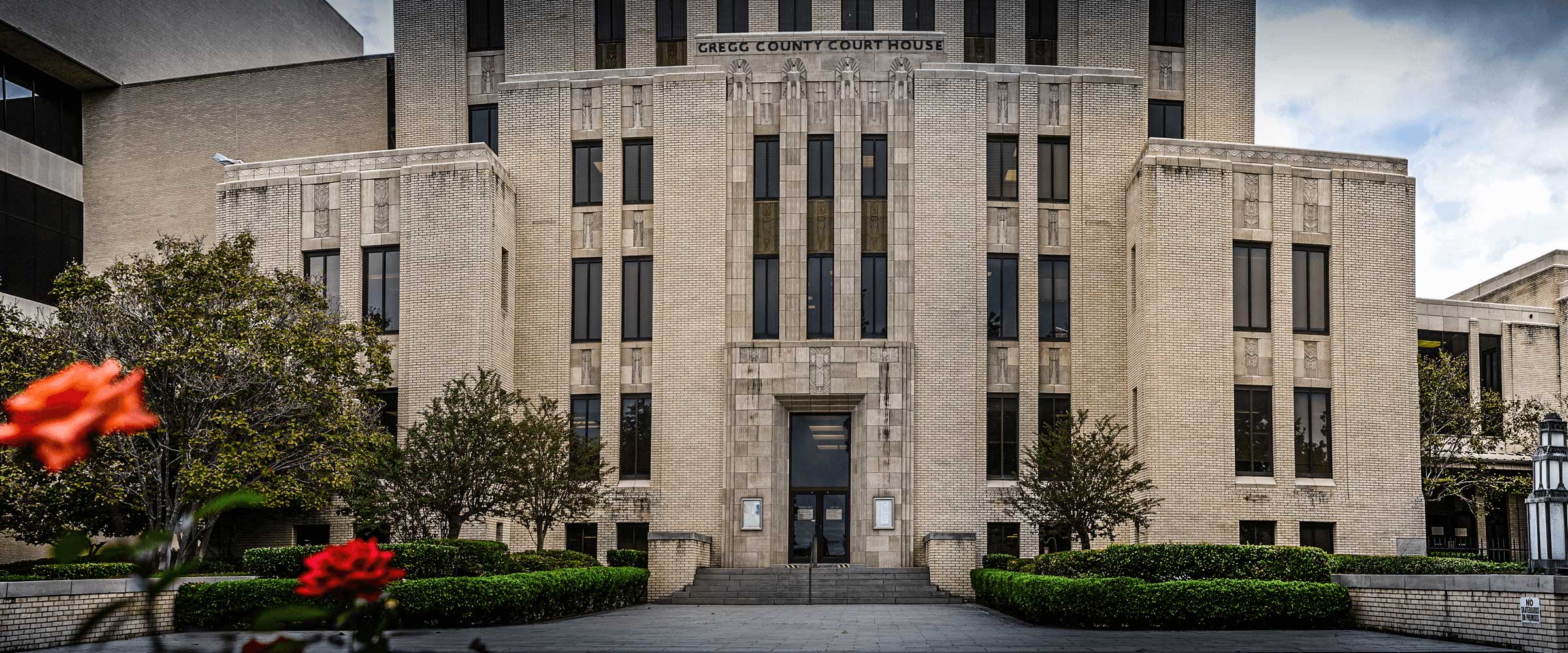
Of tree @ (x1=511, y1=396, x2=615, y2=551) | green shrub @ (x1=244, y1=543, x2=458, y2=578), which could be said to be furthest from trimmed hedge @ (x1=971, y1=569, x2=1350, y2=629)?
tree @ (x1=511, y1=396, x2=615, y2=551)

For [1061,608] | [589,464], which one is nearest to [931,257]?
[589,464]

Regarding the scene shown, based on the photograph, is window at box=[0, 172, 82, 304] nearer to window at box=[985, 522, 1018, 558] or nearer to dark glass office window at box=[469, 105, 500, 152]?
dark glass office window at box=[469, 105, 500, 152]

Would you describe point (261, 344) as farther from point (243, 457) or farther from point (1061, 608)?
point (1061, 608)

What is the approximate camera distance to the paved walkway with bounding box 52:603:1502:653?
788 inches

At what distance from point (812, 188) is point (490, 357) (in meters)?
10.5

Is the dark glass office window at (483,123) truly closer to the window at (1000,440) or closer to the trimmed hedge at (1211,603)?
the window at (1000,440)

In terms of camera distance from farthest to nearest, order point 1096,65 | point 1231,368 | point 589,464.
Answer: point 1096,65, point 1231,368, point 589,464

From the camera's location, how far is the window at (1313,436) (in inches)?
1460

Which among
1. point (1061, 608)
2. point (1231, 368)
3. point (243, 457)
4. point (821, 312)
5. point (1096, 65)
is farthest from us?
point (1096, 65)

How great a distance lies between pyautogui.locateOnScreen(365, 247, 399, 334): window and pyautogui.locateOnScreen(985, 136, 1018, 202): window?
57.1 ft

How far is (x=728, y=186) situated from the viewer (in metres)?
39.6

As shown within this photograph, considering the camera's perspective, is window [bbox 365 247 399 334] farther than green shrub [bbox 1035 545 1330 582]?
Yes

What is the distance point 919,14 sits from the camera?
42781 millimetres

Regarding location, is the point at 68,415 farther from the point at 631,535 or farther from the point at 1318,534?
the point at 1318,534
